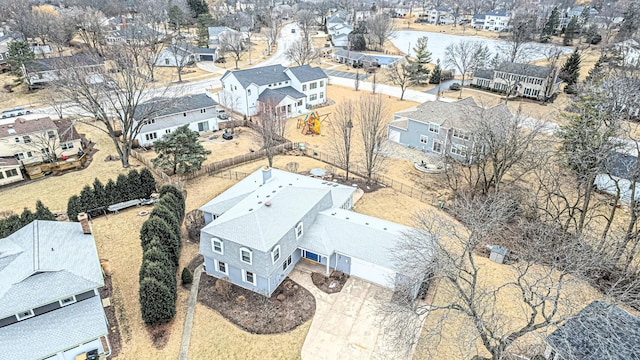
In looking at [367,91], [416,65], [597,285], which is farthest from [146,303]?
[416,65]

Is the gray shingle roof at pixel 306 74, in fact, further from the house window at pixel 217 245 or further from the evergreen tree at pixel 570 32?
the evergreen tree at pixel 570 32

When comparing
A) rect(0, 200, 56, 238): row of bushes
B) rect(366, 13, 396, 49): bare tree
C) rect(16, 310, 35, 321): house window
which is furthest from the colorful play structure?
rect(366, 13, 396, 49): bare tree

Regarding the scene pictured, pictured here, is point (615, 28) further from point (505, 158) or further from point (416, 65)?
point (505, 158)

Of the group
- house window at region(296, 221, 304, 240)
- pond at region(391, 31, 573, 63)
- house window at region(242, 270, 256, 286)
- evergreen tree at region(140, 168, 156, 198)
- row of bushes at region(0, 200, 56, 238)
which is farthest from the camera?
pond at region(391, 31, 573, 63)

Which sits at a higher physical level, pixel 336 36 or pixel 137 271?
pixel 336 36

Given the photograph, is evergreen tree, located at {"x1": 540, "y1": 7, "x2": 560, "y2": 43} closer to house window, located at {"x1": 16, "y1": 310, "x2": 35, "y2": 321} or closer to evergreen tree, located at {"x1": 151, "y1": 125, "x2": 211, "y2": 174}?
evergreen tree, located at {"x1": 151, "y1": 125, "x2": 211, "y2": 174}

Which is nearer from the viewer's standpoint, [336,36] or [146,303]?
[146,303]
